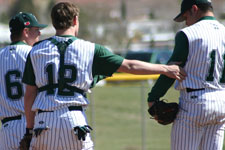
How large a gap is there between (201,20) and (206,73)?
0.56 meters

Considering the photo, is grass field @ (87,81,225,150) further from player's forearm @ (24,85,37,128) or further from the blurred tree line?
the blurred tree line

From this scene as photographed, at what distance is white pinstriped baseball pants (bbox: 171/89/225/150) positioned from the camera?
4840mm

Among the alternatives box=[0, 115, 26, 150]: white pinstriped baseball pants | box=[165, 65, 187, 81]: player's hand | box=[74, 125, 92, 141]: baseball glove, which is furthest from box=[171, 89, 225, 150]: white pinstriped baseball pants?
box=[0, 115, 26, 150]: white pinstriped baseball pants

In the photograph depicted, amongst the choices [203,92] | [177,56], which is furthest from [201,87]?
[177,56]

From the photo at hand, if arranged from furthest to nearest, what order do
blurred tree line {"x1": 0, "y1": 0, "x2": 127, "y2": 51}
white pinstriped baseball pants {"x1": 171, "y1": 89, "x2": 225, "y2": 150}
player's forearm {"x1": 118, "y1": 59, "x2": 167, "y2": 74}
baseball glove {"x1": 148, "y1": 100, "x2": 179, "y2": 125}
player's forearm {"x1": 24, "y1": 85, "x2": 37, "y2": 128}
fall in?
blurred tree line {"x1": 0, "y1": 0, "x2": 127, "y2": 51} < baseball glove {"x1": 148, "y1": 100, "x2": 179, "y2": 125} < white pinstriped baseball pants {"x1": 171, "y1": 89, "x2": 225, "y2": 150} < player's forearm {"x1": 24, "y1": 85, "x2": 37, "y2": 128} < player's forearm {"x1": 118, "y1": 59, "x2": 167, "y2": 74}

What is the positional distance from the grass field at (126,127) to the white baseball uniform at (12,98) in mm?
3953

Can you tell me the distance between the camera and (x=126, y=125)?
1330cm

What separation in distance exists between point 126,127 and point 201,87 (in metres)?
8.30

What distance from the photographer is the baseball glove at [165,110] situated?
4988 millimetres

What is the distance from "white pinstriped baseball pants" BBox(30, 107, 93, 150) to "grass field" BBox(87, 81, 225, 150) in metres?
4.59

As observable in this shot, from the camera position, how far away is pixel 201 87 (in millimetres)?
4859

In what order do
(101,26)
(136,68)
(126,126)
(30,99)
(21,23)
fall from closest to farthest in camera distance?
(136,68), (30,99), (21,23), (126,126), (101,26)

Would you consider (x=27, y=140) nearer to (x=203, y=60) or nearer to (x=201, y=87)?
(x=201, y=87)

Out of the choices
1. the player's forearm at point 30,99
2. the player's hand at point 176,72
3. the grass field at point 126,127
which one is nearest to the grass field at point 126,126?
the grass field at point 126,127
